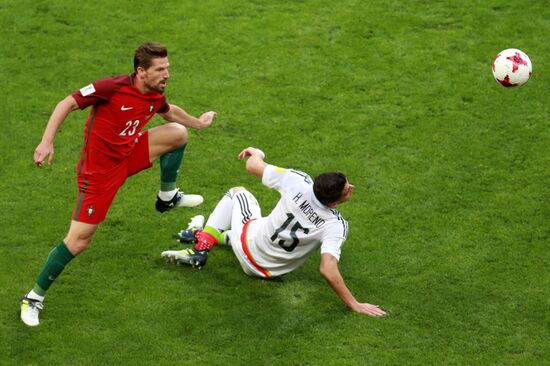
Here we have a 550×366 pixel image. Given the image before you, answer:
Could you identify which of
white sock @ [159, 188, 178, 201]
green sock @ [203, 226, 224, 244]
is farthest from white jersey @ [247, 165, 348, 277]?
white sock @ [159, 188, 178, 201]

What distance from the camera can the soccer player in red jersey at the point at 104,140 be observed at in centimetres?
819

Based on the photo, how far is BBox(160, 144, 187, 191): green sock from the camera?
30.2ft

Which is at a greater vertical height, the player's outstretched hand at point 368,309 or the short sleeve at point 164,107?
the short sleeve at point 164,107

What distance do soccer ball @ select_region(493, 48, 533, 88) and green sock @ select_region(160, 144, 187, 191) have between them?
11.0ft

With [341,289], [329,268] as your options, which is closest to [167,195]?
[329,268]

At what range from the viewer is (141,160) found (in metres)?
8.89

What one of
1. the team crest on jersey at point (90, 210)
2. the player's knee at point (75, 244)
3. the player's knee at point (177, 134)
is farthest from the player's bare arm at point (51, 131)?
the player's knee at point (177, 134)

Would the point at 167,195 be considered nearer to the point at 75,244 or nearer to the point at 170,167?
the point at 170,167

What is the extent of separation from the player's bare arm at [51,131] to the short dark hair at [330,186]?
2131mm

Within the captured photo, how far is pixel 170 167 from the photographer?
930cm

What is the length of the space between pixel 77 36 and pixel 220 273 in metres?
5.05

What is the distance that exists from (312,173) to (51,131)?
3.43 metres

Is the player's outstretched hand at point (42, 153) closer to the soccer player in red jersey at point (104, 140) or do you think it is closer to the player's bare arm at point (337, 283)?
the soccer player in red jersey at point (104, 140)

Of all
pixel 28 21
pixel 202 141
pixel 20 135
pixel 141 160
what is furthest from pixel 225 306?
pixel 28 21
